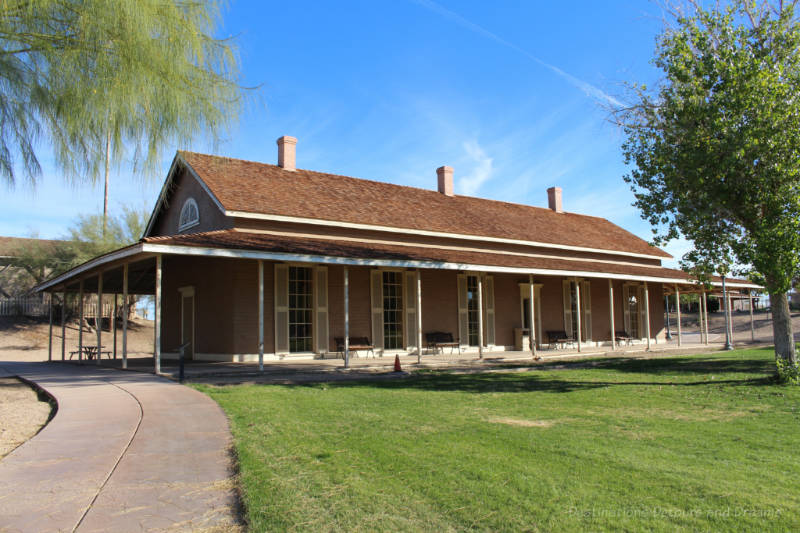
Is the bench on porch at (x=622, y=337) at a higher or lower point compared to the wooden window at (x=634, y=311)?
lower

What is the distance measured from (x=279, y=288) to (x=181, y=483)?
1132cm

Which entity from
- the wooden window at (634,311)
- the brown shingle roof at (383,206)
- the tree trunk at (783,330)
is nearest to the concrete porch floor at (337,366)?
the wooden window at (634,311)

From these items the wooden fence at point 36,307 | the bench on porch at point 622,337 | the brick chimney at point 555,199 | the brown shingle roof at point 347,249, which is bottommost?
the bench on porch at point 622,337

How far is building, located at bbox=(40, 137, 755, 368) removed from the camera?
15.3 meters

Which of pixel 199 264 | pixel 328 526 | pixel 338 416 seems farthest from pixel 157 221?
pixel 328 526

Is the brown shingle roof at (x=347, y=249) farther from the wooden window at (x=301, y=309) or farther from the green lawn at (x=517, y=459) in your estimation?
the green lawn at (x=517, y=459)

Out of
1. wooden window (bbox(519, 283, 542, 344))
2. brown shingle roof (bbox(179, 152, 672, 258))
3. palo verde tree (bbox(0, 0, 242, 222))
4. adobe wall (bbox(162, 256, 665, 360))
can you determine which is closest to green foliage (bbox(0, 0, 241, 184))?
palo verde tree (bbox(0, 0, 242, 222))

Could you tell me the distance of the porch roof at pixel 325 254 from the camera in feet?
39.8

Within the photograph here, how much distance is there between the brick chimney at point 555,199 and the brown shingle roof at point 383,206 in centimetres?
47

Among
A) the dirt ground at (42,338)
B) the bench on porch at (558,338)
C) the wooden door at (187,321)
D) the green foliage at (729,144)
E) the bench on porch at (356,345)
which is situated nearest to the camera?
the green foliage at (729,144)

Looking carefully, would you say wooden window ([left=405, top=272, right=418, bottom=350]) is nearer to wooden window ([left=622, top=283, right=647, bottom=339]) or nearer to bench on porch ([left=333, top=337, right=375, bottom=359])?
bench on porch ([left=333, top=337, right=375, bottom=359])

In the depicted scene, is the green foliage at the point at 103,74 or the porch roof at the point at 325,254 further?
the porch roof at the point at 325,254

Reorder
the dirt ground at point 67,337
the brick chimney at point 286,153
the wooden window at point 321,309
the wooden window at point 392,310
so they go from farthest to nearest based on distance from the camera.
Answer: the dirt ground at point 67,337 < the brick chimney at point 286,153 < the wooden window at point 392,310 < the wooden window at point 321,309

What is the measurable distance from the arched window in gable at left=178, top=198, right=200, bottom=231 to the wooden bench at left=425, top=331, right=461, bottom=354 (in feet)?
26.5
